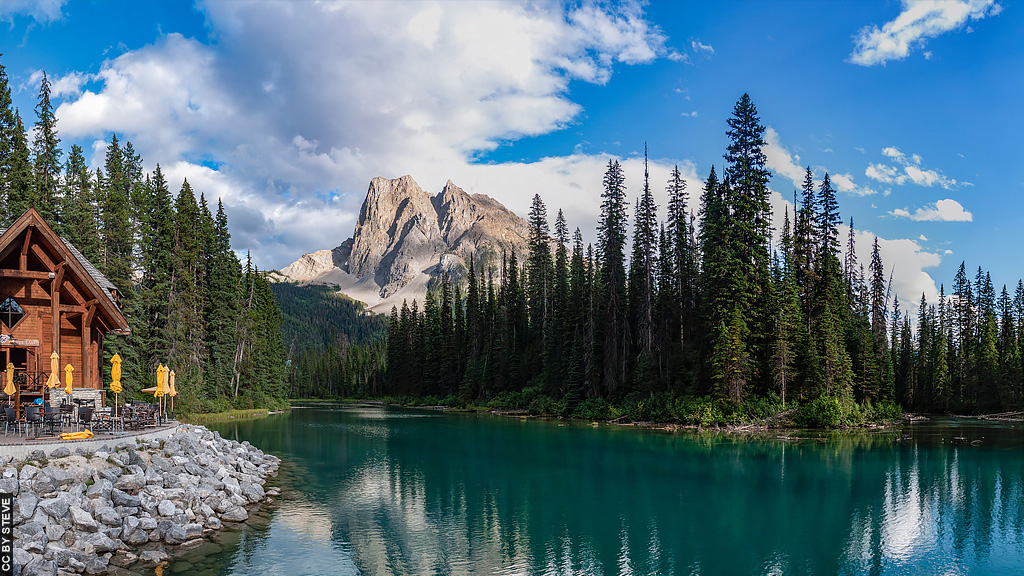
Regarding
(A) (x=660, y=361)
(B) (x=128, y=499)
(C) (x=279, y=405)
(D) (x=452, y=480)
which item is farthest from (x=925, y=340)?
(B) (x=128, y=499)

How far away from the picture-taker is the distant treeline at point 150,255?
3825 centimetres

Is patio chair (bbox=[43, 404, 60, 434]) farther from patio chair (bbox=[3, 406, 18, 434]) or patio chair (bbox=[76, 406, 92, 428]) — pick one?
patio chair (bbox=[3, 406, 18, 434])

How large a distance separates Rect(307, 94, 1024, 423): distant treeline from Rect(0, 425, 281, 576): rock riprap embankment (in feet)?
130

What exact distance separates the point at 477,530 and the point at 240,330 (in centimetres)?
5737

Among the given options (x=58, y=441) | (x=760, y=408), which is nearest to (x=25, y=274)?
(x=58, y=441)

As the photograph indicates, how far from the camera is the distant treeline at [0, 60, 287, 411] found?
38250mm

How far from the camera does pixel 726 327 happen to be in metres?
49.1

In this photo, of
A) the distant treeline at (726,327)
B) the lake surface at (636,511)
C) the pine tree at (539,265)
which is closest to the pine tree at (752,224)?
the distant treeline at (726,327)

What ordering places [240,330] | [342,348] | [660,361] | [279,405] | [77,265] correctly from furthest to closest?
[342,348], [279,405], [240,330], [660,361], [77,265]

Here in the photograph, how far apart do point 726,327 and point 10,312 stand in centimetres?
4503

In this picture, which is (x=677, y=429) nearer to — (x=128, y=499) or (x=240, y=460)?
(x=240, y=460)

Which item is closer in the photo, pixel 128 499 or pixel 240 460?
pixel 128 499

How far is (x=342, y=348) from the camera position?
169125 mm

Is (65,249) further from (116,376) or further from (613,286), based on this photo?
(613,286)
